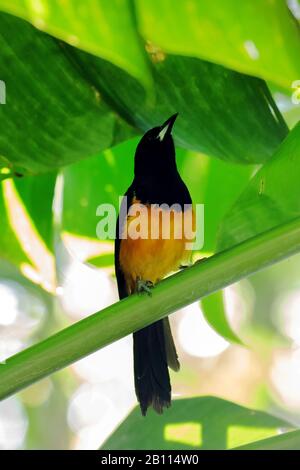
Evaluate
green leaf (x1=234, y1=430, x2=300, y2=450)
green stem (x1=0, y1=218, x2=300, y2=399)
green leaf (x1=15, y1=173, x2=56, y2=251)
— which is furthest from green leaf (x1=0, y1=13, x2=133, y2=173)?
green leaf (x1=234, y1=430, x2=300, y2=450)

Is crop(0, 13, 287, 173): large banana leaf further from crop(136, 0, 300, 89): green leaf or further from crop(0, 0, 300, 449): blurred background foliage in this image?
crop(136, 0, 300, 89): green leaf

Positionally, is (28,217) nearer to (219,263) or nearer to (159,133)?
(159,133)

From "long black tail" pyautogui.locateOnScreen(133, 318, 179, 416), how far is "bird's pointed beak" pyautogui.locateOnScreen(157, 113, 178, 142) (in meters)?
0.32

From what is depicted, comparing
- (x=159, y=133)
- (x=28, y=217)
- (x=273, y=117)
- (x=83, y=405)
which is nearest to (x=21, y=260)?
(x=28, y=217)

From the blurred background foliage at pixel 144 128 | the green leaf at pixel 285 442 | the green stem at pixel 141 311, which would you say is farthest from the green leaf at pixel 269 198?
the green leaf at pixel 285 442

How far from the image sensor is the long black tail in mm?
1099

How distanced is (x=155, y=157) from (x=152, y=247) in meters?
0.15

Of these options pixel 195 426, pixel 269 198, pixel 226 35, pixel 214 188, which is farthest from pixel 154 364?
pixel 226 35

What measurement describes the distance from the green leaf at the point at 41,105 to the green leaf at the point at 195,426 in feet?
1.29

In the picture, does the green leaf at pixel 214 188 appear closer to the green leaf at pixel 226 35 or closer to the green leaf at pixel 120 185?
the green leaf at pixel 120 185

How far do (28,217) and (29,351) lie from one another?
0.42m

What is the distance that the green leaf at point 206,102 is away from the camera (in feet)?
2.92

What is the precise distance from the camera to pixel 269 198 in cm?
87
